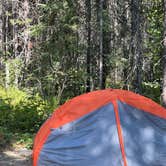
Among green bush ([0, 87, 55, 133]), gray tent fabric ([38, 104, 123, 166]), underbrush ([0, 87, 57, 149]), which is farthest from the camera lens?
green bush ([0, 87, 55, 133])

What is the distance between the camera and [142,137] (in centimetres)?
615

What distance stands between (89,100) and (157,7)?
8733mm

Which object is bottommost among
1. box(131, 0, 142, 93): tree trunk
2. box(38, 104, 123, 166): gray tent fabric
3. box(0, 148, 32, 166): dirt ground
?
box(0, 148, 32, 166): dirt ground

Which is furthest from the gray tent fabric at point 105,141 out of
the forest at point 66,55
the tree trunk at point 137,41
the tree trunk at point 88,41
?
the tree trunk at point 88,41

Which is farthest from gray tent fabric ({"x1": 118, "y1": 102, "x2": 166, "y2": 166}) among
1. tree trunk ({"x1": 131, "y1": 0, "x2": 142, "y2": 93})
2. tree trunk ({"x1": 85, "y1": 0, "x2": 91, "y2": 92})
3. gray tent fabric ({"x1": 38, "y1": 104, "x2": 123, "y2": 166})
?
tree trunk ({"x1": 85, "y1": 0, "x2": 91, "y2": 92})

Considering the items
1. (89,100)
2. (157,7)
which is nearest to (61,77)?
(157,7)

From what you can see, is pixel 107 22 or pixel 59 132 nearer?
pixel 59 132

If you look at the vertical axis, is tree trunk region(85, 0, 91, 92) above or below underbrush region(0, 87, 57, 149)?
above

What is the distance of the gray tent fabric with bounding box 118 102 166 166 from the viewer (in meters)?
6.01

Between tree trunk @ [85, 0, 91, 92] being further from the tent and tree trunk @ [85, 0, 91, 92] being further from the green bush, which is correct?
the tent

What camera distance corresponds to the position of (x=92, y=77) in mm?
14688

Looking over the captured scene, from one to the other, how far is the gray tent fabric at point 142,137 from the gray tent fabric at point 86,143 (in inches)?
6.6

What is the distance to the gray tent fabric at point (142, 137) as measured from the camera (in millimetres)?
6008

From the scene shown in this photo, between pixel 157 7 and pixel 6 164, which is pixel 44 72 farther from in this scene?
pixel 6 164
